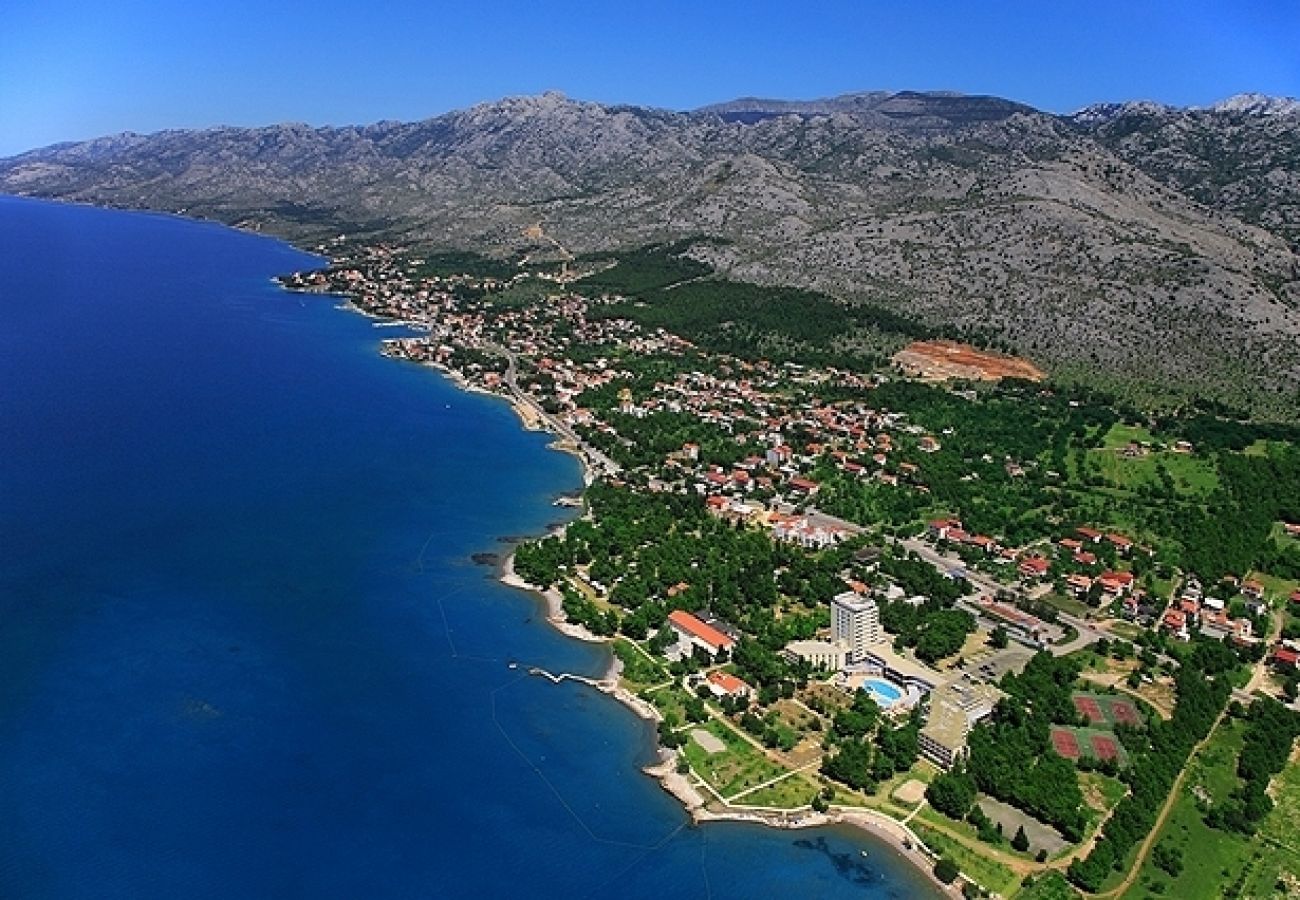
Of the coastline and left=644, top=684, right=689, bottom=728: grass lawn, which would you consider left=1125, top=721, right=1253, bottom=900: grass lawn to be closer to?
the coastline

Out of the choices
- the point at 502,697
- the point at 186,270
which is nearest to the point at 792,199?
the point at 186,270

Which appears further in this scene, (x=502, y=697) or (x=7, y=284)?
(x=7, y=284)

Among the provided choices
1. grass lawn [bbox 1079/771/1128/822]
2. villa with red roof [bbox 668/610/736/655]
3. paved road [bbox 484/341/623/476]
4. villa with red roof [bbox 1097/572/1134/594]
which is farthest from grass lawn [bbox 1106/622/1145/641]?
paved road [bbox 484/341/623/476]

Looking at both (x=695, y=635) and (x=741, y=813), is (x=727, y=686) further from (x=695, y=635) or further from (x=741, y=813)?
(x=741, y=813)

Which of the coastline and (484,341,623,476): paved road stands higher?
(484,341,623,476): paved road

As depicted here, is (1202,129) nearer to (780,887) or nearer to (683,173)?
(683,173)

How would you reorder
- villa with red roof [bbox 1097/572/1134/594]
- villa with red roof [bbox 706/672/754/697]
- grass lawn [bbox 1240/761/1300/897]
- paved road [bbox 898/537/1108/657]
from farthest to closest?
villa with red roof [bbox 1097/572/1134/594] → paved road [bbox 898/537/1108/657] → villa with red roof [bbox 706/672/754/697] → grass lawn [bbox 1240/761/1300/897]

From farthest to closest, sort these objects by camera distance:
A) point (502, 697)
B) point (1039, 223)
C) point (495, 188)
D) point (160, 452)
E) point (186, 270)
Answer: point (495, 188) → point (186, 270) → point (1039, 223) → point (160, 452) → point (502, 697)
